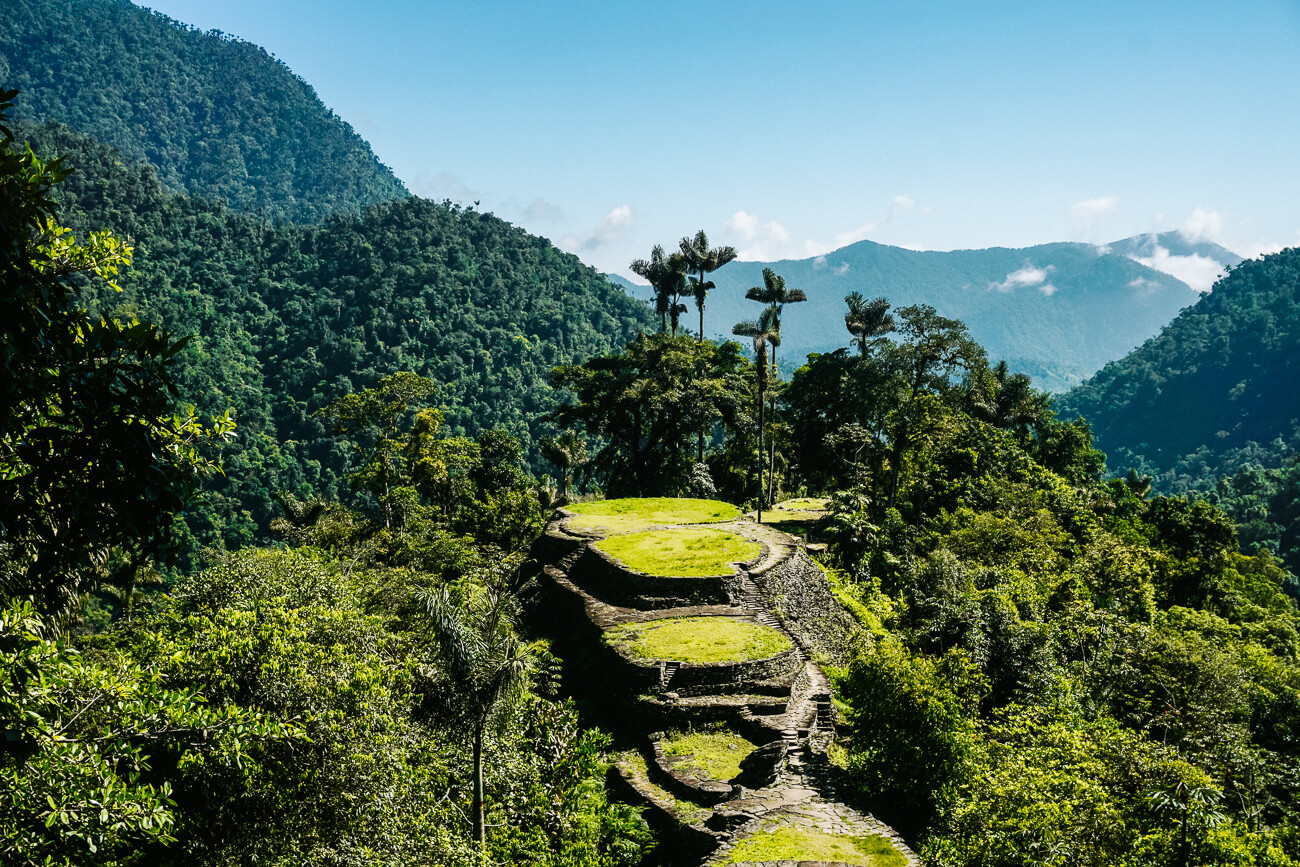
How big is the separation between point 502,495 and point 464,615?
86.1 feet

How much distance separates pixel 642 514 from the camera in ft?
94.6

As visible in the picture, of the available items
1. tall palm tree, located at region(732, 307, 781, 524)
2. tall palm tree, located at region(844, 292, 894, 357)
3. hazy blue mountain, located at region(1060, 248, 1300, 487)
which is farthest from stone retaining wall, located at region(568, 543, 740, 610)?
hazy blue mountain, located at region(1060, 248, 1300, 487)

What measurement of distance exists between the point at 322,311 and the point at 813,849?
88789mm

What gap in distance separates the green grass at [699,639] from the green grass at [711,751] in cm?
166

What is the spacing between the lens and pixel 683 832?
14102 millimetres

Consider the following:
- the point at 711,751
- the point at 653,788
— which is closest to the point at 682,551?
the point at 711,751

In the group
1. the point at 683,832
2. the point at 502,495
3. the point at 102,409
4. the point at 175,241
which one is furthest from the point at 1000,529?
the point at 175,241

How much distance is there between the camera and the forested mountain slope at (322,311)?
2921 inches

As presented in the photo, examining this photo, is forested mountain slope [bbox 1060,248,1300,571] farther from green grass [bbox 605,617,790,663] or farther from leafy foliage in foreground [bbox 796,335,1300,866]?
green grass [bbox 605,617,790,663]

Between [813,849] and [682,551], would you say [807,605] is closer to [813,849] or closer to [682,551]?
[682,551]

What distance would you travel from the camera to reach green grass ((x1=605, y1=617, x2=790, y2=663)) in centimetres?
1833

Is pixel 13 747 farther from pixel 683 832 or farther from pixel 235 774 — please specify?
pixel 683 832

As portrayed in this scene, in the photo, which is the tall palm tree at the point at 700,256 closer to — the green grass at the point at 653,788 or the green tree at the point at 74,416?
the green grass at the point at 653,788

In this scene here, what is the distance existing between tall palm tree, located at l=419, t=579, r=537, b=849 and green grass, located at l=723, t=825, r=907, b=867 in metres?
4.18
